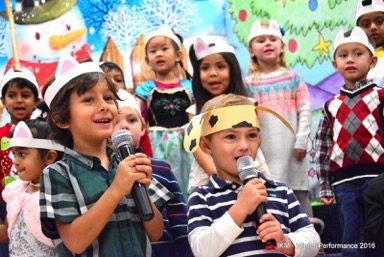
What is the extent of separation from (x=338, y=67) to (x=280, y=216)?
163 cm

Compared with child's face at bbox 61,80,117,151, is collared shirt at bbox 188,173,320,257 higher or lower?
lower

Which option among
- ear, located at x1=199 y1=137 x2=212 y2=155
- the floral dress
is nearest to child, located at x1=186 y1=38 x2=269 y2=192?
the floral dress

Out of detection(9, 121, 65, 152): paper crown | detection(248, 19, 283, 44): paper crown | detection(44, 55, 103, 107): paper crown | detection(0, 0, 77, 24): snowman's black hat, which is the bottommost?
detection(9, 121, 65, 152): paper crown

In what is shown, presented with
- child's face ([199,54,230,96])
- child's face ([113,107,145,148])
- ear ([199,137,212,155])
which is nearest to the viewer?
ear ([199,137,212,155])

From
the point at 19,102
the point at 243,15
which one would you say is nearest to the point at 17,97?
the point at 19,102

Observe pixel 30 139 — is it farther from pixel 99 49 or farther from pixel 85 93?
pixel 99 49

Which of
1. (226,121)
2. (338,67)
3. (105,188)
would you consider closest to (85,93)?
(105,188)

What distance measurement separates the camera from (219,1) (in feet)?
15.8

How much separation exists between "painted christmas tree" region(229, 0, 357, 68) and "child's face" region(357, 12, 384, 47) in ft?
2.35

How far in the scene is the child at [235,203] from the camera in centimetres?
203

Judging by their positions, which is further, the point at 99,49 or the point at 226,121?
the point at 99,49

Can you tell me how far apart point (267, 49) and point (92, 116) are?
7.07 ft

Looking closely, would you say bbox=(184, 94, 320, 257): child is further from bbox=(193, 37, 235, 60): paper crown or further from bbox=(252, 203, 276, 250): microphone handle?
bbox=(193, 37, 235, 60): paper crown

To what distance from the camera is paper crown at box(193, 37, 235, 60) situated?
3.55 meters
